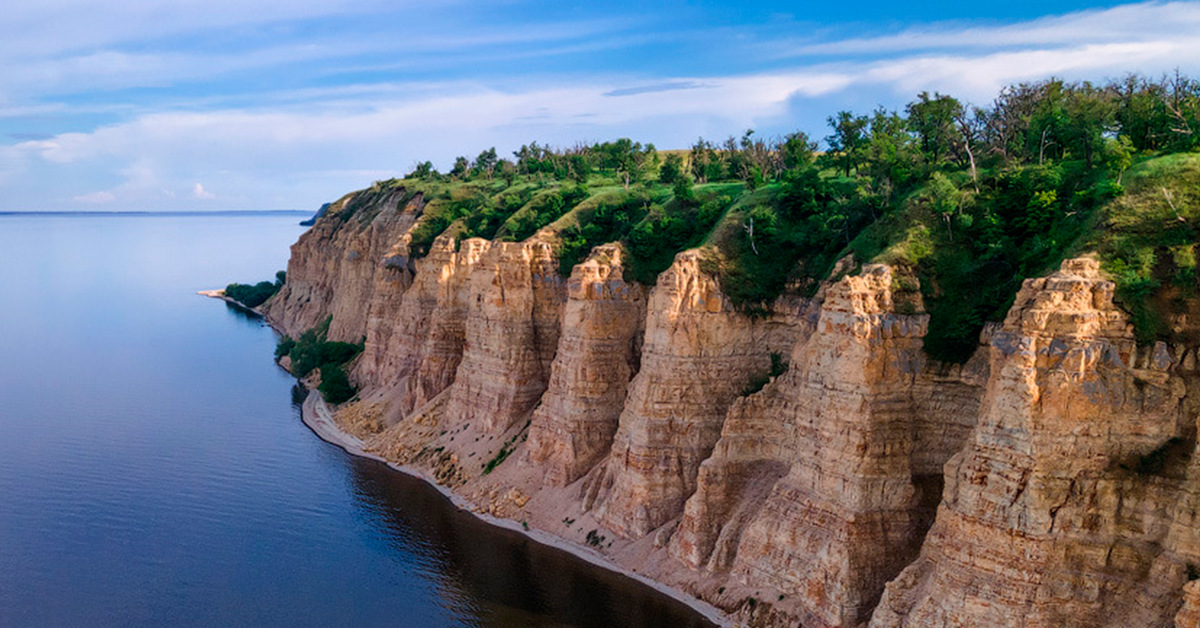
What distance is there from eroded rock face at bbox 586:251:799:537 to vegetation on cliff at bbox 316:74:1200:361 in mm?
1565

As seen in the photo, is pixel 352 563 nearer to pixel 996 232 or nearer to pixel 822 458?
pixel 822 458

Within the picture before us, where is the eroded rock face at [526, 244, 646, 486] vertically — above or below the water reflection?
above

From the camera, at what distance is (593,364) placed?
57.6 metres

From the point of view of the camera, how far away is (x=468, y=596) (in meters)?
46.8

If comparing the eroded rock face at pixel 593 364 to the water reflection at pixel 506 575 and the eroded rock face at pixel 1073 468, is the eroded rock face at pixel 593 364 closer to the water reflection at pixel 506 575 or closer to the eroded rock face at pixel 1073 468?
the water reflection at pixel 506 575

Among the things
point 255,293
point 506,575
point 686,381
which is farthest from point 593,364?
point 255,293

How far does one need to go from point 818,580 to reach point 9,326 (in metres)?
129

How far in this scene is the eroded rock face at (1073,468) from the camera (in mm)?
31625

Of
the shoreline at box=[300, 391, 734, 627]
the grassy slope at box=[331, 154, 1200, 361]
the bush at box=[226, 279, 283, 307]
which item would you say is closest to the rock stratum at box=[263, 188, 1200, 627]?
the shoreline at box=[300, 391, 734, 627]

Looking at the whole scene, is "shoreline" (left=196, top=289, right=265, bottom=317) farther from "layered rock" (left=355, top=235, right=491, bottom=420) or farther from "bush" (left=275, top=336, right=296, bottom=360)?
"layered rock" (left=355, top=235, right=491, bottom=420)

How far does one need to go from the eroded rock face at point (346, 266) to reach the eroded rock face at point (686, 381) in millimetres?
41827

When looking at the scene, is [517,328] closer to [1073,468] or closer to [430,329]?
[430,329]

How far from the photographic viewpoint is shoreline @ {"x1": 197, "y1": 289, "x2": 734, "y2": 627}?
44438 millimetres

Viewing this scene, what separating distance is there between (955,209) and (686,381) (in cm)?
1642
